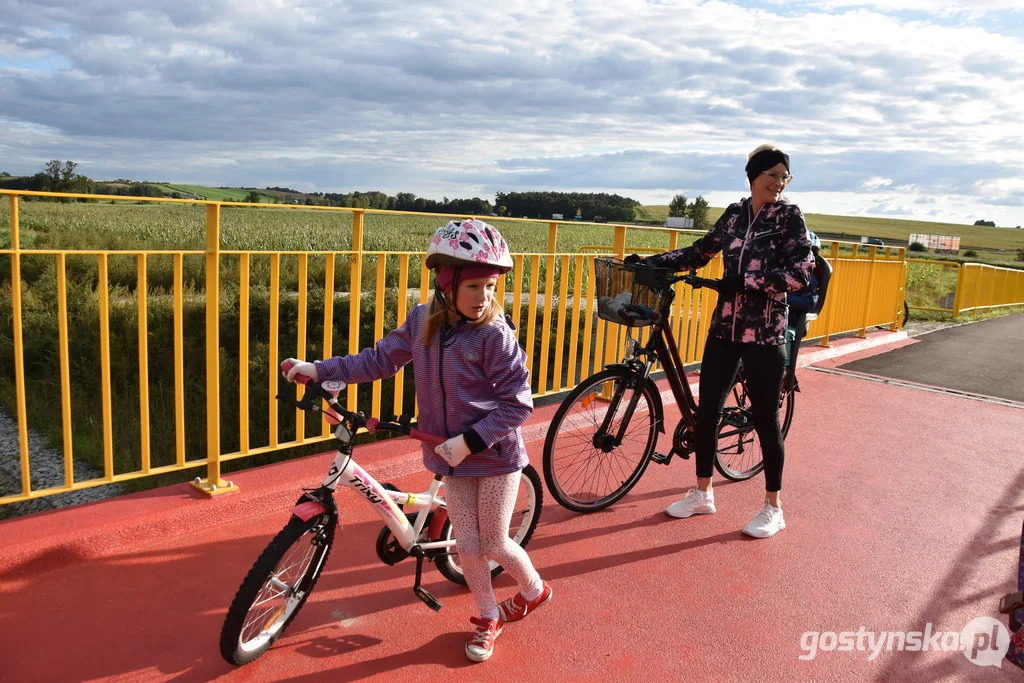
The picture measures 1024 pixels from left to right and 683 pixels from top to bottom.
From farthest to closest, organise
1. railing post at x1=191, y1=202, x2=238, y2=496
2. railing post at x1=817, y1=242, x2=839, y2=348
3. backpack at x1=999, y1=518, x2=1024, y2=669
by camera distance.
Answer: railing post at x1=817, y1=242, x2=839, y2=348 < railing post at x1=191, y1=202, x2=238, y2=496 < backpack at x1=999, y1=518, x2=1024, y2=669

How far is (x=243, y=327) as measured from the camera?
430 centimetres

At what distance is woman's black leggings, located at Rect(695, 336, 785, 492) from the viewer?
415 centimetres

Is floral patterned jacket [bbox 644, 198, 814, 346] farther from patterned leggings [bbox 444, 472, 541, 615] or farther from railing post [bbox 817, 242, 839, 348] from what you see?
railing post [bbox 817, 242, 839, 348]

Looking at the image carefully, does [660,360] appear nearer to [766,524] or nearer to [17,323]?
[766,524]

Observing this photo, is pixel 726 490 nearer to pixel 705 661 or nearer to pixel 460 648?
pixel 705 661

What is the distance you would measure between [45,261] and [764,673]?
18.1 meters

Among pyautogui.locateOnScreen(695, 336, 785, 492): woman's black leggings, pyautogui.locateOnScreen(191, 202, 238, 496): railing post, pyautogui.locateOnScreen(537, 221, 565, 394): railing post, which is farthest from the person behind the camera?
pyautogui.locateOnScreen(537, 221, 565, 394): railing post

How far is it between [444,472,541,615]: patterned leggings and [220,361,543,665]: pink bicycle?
192 millimetres

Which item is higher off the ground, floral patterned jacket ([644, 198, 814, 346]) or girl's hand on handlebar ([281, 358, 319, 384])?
floral patterned jacket ([644, 198, 814, 346])

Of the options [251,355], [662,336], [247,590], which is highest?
[662,336]

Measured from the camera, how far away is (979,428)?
23.4ft

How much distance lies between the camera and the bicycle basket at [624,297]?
168 inches

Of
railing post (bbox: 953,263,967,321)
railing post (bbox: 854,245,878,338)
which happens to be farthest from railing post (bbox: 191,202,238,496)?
railing post (bbox: 953,263,967,321)

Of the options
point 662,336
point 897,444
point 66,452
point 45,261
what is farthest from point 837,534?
point 45,261
